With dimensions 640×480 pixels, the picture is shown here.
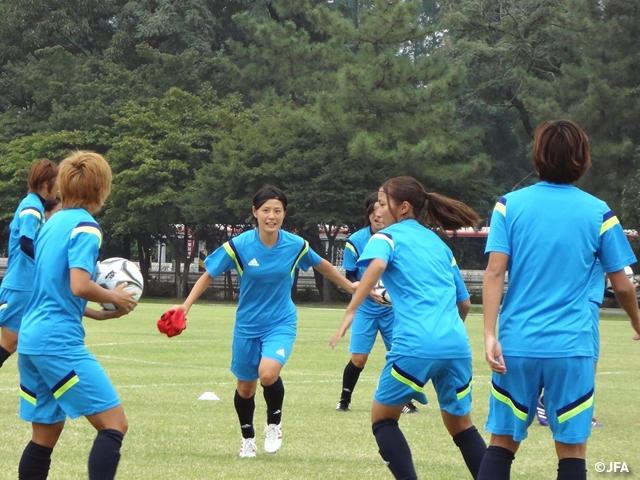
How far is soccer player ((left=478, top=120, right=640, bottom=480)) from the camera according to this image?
15.8 feet

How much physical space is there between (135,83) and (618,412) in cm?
3839

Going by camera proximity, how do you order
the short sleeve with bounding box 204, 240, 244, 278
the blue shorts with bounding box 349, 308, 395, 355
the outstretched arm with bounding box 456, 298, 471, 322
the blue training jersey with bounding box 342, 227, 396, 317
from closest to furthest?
the outstretched arm with bounding box 456, 298, 471, 322 < the short sleeve with bounding box 204, 240, 244, 278 < the blue training jersey with bounding box 342, 227, 396, 317 < the blue shorts with bounding box 349, 308, 395, 355

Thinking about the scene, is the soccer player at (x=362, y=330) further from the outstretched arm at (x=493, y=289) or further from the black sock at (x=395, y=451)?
the outstretched arm at (x=493, y=289)

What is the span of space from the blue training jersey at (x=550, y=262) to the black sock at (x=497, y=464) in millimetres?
441

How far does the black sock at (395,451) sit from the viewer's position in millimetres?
5629

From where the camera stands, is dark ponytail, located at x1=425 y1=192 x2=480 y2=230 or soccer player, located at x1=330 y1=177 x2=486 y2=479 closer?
soccer player, located at x1=330 y1=177 x2=486 y2=479

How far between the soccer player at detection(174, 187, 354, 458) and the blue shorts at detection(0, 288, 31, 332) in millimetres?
1545

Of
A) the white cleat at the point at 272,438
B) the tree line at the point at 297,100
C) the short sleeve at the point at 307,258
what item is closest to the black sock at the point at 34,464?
the white cleat at the point at 272,438

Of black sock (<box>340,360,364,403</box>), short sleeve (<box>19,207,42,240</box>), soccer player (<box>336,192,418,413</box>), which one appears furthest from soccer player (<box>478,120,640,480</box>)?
black sock (<box>340,360,364,403</box>)

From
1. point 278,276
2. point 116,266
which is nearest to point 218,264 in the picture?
point 278,276

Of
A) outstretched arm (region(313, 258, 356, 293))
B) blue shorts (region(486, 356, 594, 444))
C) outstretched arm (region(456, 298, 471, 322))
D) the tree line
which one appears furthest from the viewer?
the tree line

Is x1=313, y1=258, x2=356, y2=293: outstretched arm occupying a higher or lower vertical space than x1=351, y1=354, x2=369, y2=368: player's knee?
higher

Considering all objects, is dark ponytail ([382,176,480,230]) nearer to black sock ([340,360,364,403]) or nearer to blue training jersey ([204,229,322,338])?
blue training jersey ([204,229,322,338])

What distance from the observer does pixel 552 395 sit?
15.9 feet
